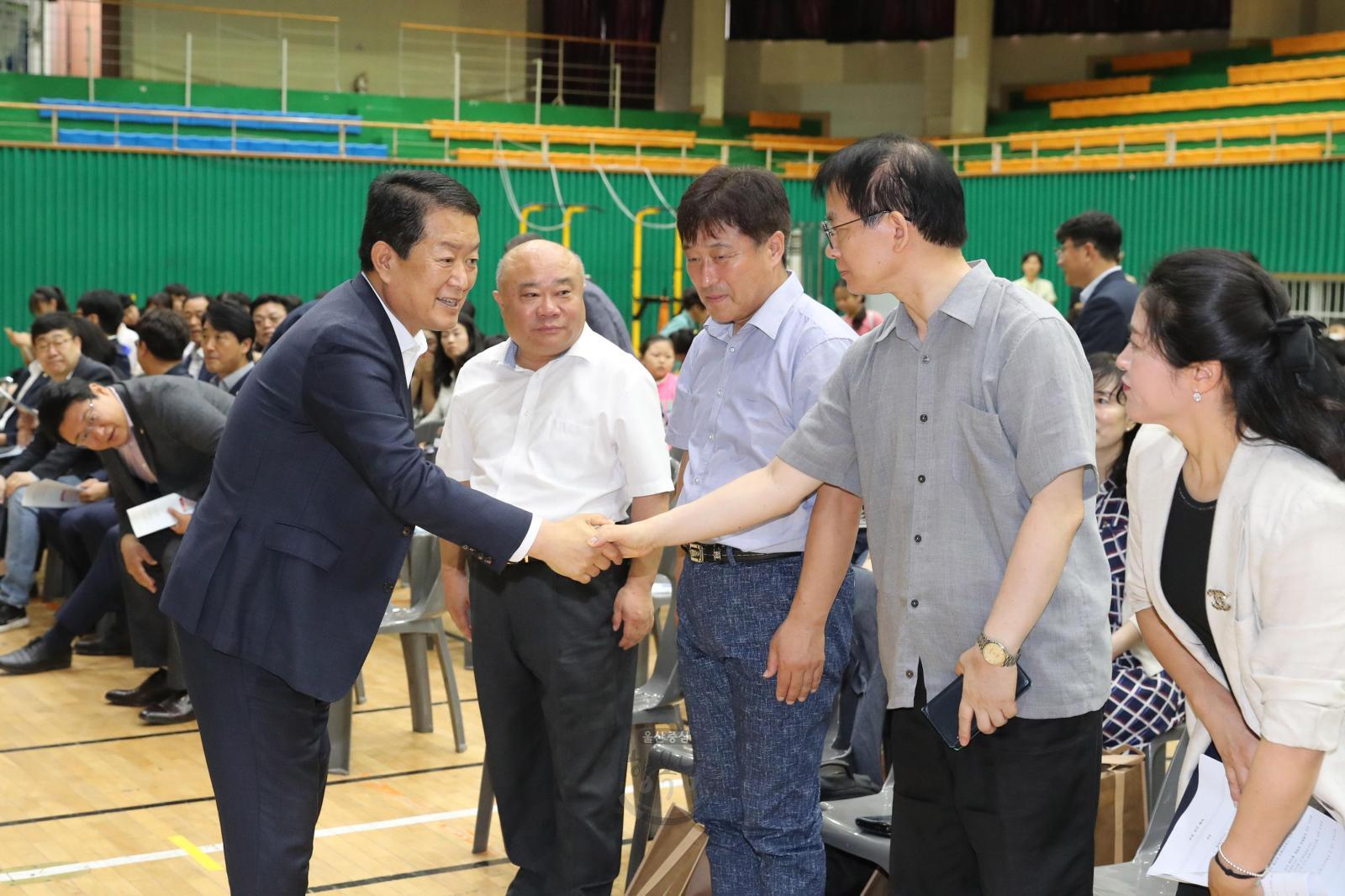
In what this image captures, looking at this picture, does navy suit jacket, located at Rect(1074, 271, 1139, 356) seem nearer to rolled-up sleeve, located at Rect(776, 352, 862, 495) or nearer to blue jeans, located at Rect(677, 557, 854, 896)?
blue jeans, located at Rect(677, 557, 854, 896)

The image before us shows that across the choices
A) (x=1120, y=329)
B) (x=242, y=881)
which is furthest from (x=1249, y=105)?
(x=242, y=881)

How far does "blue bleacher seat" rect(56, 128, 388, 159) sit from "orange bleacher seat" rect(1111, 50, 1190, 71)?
1009 centimetres

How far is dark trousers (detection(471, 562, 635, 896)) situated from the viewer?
280 centimetres

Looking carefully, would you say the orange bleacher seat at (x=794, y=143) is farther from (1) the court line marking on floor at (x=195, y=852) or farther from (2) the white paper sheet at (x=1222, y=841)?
(2) the white paper sheet at (x=1222, y=841)

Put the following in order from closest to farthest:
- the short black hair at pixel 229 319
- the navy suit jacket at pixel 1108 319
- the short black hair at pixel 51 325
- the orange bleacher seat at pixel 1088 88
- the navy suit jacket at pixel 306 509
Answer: the navy suit jacket at pixel 306 509, the short black hair at pixel 229 319, the navy suit jacket at pixel 1108 319, the short black hair at pixel 51 325, the orange bleacher seat at pixel 1088 88

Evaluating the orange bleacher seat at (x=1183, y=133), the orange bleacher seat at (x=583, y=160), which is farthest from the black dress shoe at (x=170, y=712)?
the orange bleacher seat at (x=1183, y=133)

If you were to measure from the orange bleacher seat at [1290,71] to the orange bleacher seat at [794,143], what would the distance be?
4588mm

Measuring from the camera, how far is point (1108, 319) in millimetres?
5844

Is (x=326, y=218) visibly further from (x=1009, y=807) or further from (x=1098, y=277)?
(x=1009, y=807)

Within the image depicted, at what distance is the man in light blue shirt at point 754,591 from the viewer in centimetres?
246

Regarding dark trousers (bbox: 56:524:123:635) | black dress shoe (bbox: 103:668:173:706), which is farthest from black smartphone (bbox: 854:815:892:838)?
dark trousers (bbox: 56:524:123:635)

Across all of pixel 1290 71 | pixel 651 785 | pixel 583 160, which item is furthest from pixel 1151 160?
pixel 651 785

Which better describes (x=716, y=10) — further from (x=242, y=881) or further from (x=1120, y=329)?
(x=242, y=881)

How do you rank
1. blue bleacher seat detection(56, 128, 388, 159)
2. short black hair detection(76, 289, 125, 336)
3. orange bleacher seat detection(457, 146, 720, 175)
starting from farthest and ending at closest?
orange bleacher seat detection(457, 146, 720, 175), blue bleacher seat detection(56, 128, 388, 159), short black hair detection(76, 289, 125, 336)
